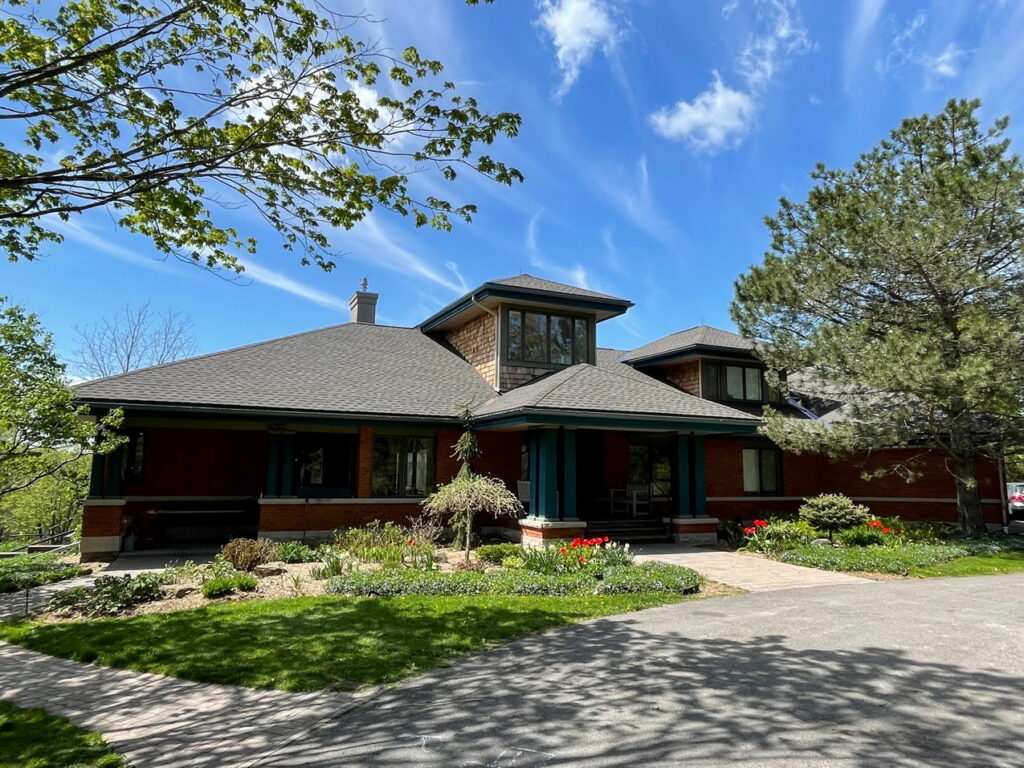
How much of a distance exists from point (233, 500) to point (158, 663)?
1097 cm

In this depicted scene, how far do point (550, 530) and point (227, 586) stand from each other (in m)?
6.88

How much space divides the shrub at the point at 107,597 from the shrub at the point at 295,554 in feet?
10.8

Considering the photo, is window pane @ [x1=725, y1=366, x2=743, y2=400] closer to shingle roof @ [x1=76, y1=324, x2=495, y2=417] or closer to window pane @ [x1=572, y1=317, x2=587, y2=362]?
window pane @ [x1=572, y1=317, x2=587, y2=362]

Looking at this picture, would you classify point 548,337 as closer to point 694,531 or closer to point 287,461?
point 694,531

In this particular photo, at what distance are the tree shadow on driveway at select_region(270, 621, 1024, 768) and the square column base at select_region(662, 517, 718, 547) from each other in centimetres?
935

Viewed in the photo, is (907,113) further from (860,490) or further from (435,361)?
(435,361)

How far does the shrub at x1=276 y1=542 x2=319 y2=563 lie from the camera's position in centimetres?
1235

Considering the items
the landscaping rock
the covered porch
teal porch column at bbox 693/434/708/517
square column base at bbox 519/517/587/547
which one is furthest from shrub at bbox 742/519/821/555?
the landscaping rock

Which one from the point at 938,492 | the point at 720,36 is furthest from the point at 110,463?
the point at 938,492

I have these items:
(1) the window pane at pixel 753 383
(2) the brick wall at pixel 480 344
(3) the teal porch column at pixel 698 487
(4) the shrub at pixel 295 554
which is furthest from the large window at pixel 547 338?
(4) the shrub at pixel 295 554

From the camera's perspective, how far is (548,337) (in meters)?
18.4

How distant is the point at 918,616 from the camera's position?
25.8 feet

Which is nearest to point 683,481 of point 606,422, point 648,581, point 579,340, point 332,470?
point 606,422

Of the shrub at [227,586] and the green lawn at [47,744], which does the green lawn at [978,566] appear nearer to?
the shrub at [227,586]
